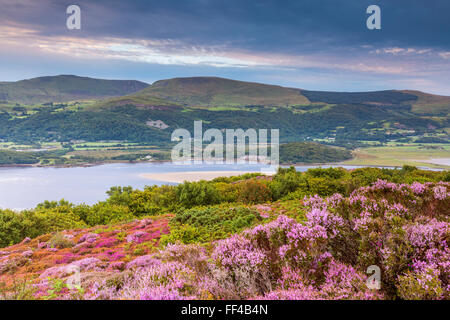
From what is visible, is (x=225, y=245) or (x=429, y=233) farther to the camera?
(x=225, y=245)

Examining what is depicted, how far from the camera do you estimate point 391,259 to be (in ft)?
12.8

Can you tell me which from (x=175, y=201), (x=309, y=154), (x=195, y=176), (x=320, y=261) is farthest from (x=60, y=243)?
(x=309, y=154)

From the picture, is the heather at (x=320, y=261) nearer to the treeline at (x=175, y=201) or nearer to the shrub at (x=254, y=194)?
the treeline at (x=175, y=201)

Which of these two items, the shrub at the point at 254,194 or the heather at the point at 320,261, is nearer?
the heather at the point at 320,261

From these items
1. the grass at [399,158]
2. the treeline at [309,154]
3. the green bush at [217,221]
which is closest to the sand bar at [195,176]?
the grass at [399,158]

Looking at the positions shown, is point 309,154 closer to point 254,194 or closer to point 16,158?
point 254,194

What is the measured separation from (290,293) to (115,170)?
120819 mm

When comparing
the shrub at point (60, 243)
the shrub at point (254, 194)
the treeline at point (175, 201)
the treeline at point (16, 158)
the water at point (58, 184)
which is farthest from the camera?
the treeline at point (16, 158)

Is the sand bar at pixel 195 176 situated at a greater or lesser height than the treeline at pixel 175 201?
lesser

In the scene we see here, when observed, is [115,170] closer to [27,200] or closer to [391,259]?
[27,200]

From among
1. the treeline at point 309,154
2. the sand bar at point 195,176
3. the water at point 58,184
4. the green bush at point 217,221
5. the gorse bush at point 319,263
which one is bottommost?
the water at point 58,184

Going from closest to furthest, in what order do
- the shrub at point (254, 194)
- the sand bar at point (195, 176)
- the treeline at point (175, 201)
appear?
the treeline at point (175, 201) < the shrub at point (254, 194) < the sand bar at point (195, 176)
